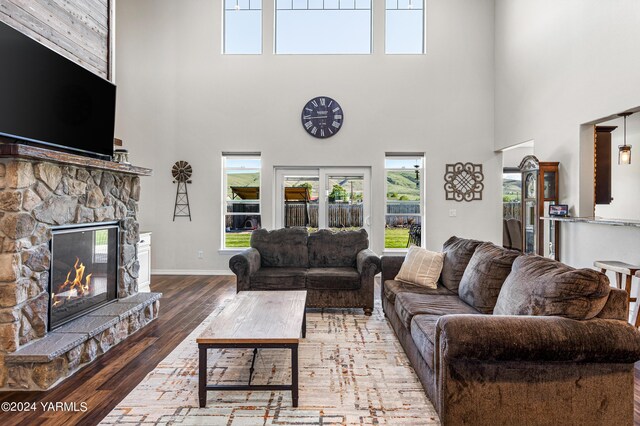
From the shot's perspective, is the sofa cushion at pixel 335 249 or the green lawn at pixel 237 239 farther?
the green lawn at pixel 237 239

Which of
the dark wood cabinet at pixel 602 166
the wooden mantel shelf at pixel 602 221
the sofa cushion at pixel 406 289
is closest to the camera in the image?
the sofa cushion at pixel 406 289

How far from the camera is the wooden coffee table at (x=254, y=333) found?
2229mm

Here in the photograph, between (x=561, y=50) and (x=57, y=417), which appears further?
(x=561, y=50)

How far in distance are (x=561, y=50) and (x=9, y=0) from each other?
18.6 ft

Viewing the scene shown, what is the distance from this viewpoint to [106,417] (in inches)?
85.4

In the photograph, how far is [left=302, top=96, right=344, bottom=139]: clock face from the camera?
21.2 feet

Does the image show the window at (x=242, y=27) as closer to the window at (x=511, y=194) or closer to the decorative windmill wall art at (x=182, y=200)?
the decorative windmill wall art at (x=182, y=200)

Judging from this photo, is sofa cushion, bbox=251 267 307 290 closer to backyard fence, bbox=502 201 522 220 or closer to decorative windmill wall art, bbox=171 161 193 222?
decorative windmill wall art, bbox=171 161 193 222

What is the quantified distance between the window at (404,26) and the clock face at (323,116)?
1.40 meters

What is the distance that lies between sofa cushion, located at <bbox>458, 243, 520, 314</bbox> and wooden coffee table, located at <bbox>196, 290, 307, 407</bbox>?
51.4 inches

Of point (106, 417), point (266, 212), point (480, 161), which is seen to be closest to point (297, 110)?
point (266, 212)

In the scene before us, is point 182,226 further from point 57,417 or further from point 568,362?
point 568,362

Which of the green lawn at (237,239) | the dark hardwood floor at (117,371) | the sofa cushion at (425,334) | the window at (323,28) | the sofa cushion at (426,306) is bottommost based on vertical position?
the dark hardwood floor at (117,371)

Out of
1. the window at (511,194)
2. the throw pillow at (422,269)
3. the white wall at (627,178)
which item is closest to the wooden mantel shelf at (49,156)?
the throw pillow at (422,269)
